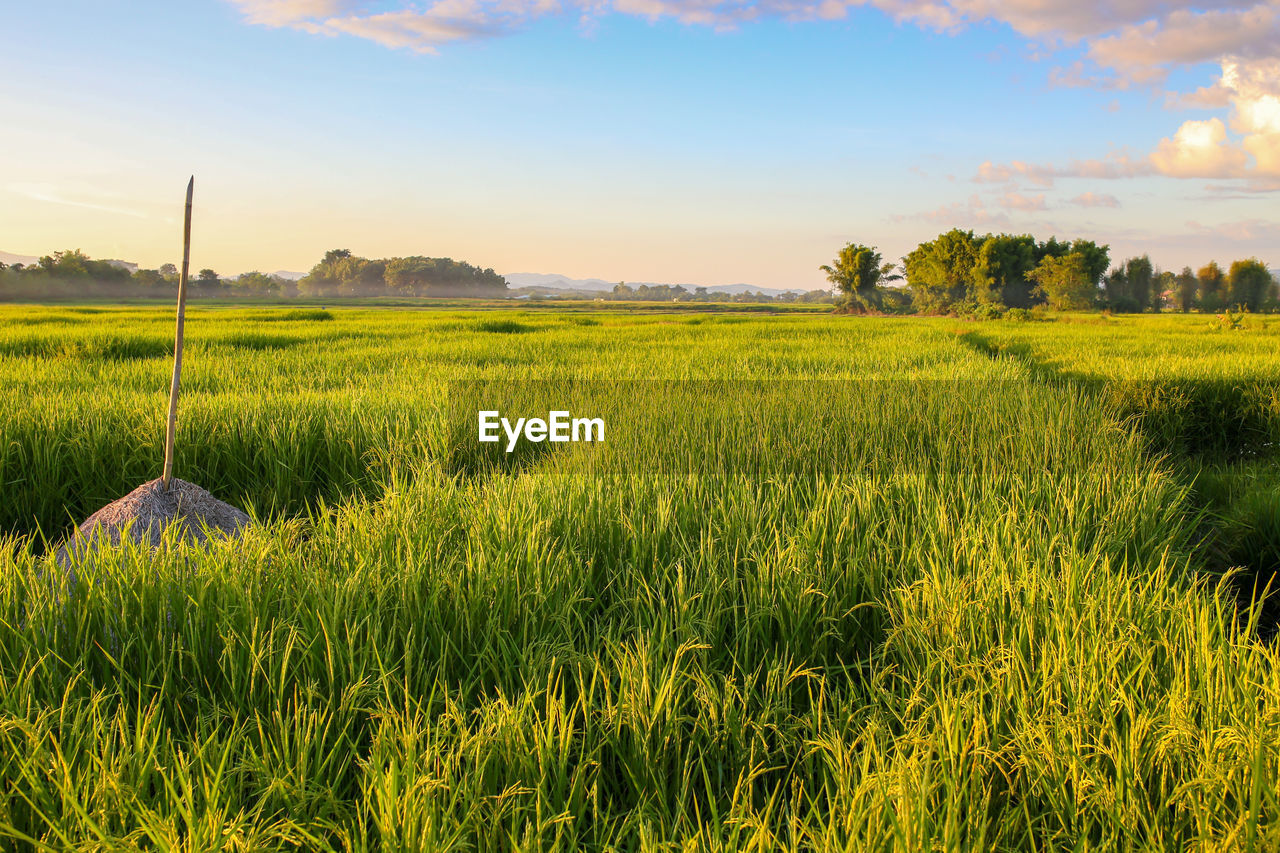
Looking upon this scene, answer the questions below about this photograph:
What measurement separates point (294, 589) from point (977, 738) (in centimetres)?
187

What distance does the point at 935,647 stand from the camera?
189cm

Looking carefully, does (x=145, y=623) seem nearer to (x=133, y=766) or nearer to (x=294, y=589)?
(x=294, y=589)

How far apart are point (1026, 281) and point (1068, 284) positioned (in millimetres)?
5899

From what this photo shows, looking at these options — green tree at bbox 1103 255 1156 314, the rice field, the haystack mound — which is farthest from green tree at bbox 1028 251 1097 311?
the haystack mound

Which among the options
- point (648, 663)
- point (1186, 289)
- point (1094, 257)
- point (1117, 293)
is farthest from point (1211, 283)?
point (648, 663)

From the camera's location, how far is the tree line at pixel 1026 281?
53.6m

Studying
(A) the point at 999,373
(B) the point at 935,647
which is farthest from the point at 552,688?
(A) the point at 999,373

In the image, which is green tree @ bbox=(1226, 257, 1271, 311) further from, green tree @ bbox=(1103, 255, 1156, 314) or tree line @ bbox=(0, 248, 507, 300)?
tree line @ bbox=(0, 248, 507, 300)

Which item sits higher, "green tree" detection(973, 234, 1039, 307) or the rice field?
"green tree" detection(973, 234, 1039, 307)

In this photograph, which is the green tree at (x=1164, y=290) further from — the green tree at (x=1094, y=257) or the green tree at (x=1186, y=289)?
the green tree at (x=1094, y=257)

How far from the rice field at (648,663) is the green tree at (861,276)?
223ft

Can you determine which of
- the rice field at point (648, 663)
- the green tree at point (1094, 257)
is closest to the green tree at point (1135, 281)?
the green tree at point (1094, 257)

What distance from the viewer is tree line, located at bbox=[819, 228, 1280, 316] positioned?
176ft

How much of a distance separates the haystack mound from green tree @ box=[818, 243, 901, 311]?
2747 inches
